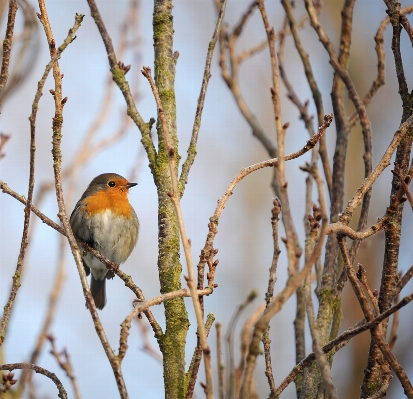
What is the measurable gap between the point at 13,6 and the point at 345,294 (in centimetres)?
646

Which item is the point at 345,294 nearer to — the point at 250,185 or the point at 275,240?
the point at 250,185

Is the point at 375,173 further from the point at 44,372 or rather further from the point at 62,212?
the point at 44,372

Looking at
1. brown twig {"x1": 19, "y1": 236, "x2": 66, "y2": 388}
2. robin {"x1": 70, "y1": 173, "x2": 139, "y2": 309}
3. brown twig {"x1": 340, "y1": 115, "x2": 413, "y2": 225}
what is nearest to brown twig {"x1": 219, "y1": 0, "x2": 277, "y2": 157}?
brown twig {"x1": 340, "y1": 115, "x2": 413, "y2": 225}

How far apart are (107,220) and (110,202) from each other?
21 cm

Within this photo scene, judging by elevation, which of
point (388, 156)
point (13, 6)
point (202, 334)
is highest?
point (13, 6)

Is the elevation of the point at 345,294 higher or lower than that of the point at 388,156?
higher

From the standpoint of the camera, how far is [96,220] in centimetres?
555

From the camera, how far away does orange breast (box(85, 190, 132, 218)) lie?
5.63 m

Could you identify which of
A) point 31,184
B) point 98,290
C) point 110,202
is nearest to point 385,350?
point 31,184

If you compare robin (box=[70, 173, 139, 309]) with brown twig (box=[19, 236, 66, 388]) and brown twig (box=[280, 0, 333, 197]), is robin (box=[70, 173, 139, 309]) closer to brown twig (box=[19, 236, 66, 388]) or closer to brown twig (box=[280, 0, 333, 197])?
brown twig (box=[19, 236, 66, 388])

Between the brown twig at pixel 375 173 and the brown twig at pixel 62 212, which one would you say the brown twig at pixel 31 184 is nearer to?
the brown twig at pixel 62 212

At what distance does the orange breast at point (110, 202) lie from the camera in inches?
222

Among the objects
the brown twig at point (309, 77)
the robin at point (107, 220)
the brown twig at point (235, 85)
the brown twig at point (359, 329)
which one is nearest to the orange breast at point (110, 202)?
the robin at point (107, 220)

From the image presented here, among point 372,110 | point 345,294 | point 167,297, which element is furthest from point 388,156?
point 372,110
